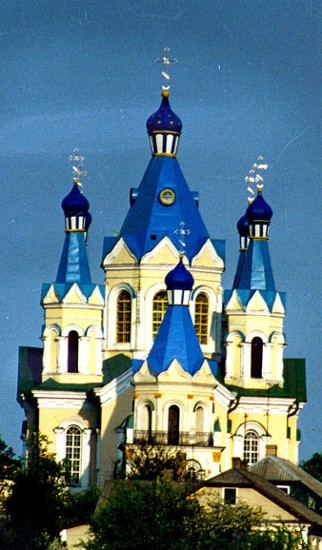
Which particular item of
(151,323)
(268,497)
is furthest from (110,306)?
(268,497)

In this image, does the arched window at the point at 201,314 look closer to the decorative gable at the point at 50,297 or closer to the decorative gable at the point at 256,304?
the decorative gable at the point at 256,304

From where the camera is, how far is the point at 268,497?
71688 mm

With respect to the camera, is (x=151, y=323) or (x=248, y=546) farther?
(x=151, y=323)

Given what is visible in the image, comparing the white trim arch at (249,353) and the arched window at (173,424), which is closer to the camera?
the arched window at (173,424)

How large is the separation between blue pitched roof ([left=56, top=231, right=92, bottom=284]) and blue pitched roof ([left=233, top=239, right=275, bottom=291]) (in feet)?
14.0

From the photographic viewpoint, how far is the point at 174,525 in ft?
225

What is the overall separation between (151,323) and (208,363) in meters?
2.65

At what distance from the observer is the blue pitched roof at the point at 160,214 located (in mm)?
87250

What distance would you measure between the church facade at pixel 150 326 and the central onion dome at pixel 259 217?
3 cm

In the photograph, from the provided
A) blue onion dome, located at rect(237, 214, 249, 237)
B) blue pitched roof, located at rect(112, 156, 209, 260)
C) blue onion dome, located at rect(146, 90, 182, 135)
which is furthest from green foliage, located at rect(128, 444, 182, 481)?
blue onion dome, located at rect(237, 214, 249, 237)

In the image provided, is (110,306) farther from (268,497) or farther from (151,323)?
(268,497)

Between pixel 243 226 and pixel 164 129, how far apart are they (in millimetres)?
5505

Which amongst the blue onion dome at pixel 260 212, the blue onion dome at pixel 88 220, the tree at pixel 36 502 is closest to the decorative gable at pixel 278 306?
the blue onion dome at pixel 260 212

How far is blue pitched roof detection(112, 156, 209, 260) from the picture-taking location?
286 feet
